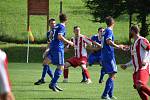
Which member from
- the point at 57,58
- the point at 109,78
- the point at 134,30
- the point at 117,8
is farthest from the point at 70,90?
the point at 117,8

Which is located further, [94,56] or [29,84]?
[94,56]

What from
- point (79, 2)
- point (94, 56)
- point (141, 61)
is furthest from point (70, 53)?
point (79, 2)

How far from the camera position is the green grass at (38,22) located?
152ft

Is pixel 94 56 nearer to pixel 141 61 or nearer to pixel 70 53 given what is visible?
pixel 141 61

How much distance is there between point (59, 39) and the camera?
15.2 metres

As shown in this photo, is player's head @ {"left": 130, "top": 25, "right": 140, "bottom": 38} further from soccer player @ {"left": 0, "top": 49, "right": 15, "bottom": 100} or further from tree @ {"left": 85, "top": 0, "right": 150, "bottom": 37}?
tree @ {"left": 85, "top": 0, "right": 150, "bottom": 37}

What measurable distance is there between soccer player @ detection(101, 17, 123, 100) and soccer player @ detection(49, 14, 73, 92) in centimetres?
152

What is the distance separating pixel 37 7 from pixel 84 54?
14545 millimetres

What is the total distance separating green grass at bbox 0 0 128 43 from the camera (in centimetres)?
4625

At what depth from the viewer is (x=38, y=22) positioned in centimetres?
5341

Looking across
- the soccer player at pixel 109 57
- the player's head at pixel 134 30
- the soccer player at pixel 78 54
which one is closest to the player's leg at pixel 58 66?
the soccer player at pixel 109 57

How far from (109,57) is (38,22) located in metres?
39.7

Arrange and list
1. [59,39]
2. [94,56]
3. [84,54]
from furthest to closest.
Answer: [94,56] < [84,54] < [59,39]

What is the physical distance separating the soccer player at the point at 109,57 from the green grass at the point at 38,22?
29467 mm
